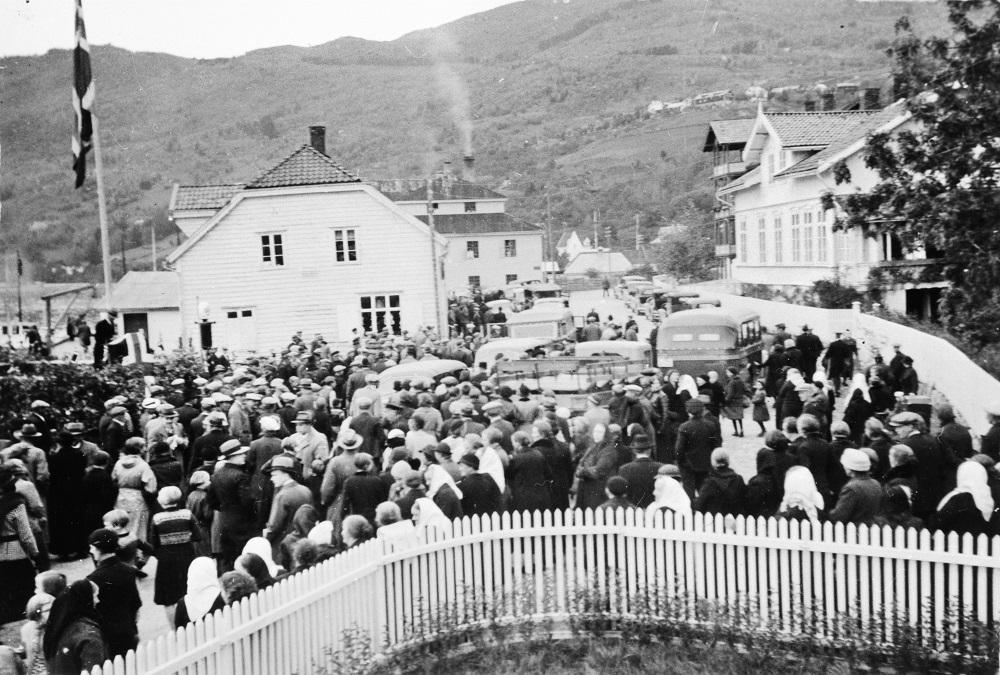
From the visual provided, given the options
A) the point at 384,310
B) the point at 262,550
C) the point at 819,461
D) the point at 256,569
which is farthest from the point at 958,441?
the point at 384,310

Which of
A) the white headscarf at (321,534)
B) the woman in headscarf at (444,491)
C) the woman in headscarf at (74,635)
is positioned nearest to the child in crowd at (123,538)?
the woman in headscarf at (74,635)

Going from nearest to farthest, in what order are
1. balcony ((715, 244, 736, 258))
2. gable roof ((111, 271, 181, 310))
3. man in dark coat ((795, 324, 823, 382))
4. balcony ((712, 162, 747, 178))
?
man in dark coat ((795, 324, 823, 382))
gable roof ((111, 271, 181, 310))
balcony ((712, 162, 747, 178))
balcony ((715, 244, 736, 258))

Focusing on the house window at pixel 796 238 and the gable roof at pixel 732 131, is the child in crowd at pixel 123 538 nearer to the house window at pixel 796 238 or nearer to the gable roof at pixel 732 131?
the house window at pixel 796 238

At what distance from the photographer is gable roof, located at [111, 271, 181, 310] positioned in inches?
1647

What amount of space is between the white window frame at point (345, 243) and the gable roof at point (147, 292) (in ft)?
25.8

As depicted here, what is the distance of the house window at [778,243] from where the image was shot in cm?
4228

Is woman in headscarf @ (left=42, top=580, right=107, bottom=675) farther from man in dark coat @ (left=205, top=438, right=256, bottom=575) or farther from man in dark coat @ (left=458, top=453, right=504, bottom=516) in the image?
man in dark coat @ (left=458, top=453, right=504, bottom=516)

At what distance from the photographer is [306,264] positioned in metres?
37.2

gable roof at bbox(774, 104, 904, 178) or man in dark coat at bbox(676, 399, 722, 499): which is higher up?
gable roof at bbox(774, 104, 904, 178)

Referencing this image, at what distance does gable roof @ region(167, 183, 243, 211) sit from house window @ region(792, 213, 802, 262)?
971 inches

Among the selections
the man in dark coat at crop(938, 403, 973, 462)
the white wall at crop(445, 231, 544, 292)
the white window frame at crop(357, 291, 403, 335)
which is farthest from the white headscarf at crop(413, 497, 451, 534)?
the white wall at crop(445, 231, 544, 292)

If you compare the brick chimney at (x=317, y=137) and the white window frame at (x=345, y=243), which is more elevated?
the brick chimney at (x=317, y=137)

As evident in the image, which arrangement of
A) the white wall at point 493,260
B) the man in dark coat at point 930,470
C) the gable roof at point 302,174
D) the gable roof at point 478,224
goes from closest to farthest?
the man in dark coat at point 930,470, the gable roof at point 302,174, the white wall at point 493,260, the gable roof at point 478,224

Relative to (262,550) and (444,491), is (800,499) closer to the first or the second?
(444,491)
